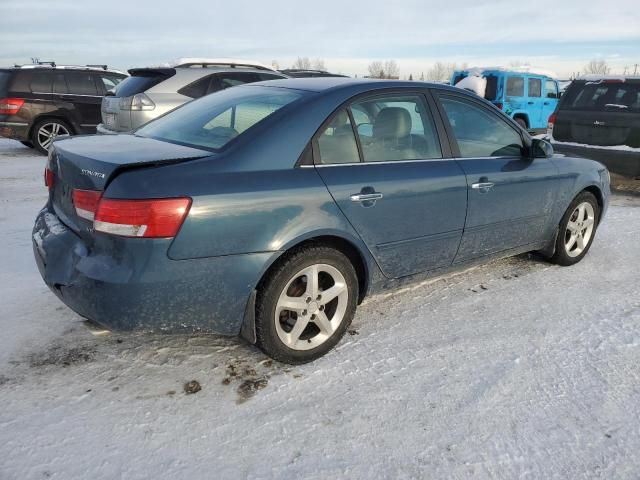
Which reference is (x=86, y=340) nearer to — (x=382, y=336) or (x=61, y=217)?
(x=61, y=217)

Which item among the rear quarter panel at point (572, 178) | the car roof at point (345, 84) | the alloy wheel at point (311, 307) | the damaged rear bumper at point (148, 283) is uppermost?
the car roof at point (345, 84)

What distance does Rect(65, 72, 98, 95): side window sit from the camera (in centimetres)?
1030

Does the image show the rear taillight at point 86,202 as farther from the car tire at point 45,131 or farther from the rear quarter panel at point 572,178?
the car tire at point 45,131

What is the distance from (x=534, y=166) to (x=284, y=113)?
207 centimetres

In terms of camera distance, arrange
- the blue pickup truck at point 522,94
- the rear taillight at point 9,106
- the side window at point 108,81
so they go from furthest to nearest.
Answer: the blue pickup truck at point 522,94 → the side window at point 108,81 → the rear taillight at point 9,106

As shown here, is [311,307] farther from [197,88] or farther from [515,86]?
[515,86]

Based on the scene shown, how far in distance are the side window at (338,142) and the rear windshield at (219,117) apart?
0.89ft

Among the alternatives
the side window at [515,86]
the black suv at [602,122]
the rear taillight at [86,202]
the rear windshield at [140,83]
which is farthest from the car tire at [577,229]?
the side window at [515,86]

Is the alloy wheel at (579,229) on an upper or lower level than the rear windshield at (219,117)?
lower

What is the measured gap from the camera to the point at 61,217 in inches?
108

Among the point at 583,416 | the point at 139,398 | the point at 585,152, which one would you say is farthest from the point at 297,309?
the point at 585,152

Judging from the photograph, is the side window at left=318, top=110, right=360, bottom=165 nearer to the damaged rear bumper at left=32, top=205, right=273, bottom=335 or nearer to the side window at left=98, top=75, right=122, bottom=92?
the damaged rear bumper at left=32, top=205, right=273, bottom=335

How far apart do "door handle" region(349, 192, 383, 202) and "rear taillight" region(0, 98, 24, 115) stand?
29.6ft

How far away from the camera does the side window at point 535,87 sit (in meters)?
14.5
